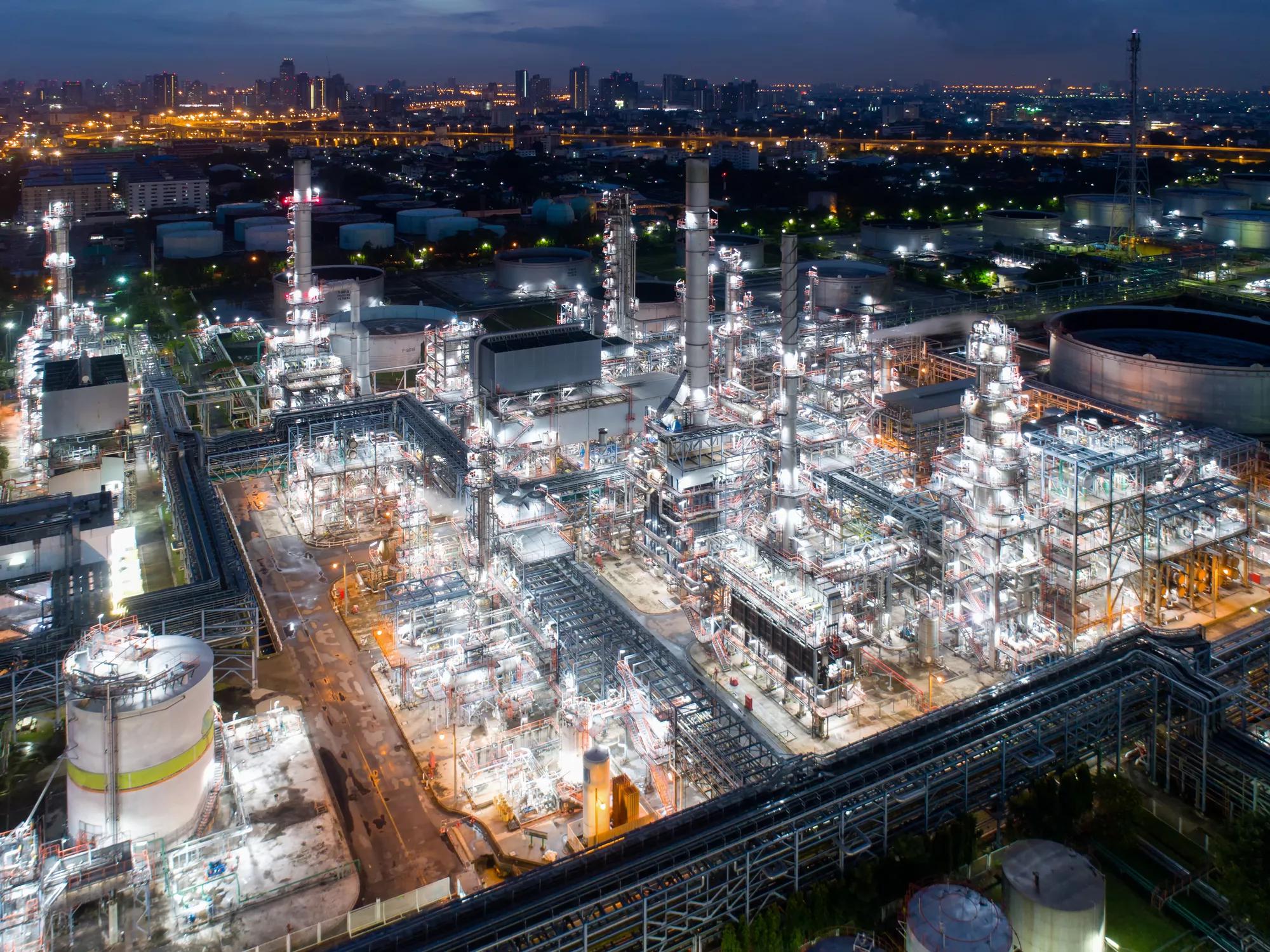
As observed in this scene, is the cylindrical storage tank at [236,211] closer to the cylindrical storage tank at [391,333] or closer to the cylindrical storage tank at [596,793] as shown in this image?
the cylindrical storage tank at [391,333]

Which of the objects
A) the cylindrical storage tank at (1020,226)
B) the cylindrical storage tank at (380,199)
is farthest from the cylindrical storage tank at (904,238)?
the cylindrical storage tank at (380,199)

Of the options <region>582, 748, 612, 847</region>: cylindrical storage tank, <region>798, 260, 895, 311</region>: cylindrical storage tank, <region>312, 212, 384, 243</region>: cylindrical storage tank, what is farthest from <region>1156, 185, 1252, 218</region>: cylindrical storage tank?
<region>582, 748, 612, 847</region>: cylindrical storage tank

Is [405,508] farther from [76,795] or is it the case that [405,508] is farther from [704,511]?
[76,795]

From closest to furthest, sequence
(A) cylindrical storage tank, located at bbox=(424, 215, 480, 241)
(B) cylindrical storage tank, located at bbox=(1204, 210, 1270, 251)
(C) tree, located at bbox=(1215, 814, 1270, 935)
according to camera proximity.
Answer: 1. (C) tree, located at bbox=(1215, 814, 1270, 935)
2. (B) cylindrical storage tank, located at bbox=(1204, 210, 1270, 251)
3. (A) cylindrical storage tank, located at bbox=(424, 215, 480, 241)

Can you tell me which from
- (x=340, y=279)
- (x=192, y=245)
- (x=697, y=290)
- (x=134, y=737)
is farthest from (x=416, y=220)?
(x=134, y=737)

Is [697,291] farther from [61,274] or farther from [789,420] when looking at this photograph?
[61,274]

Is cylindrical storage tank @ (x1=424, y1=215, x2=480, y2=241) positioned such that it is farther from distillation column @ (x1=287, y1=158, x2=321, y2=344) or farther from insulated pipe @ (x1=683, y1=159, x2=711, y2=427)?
insulated pipe @ (x1=683, y1=159, x2=711, y2=427)
